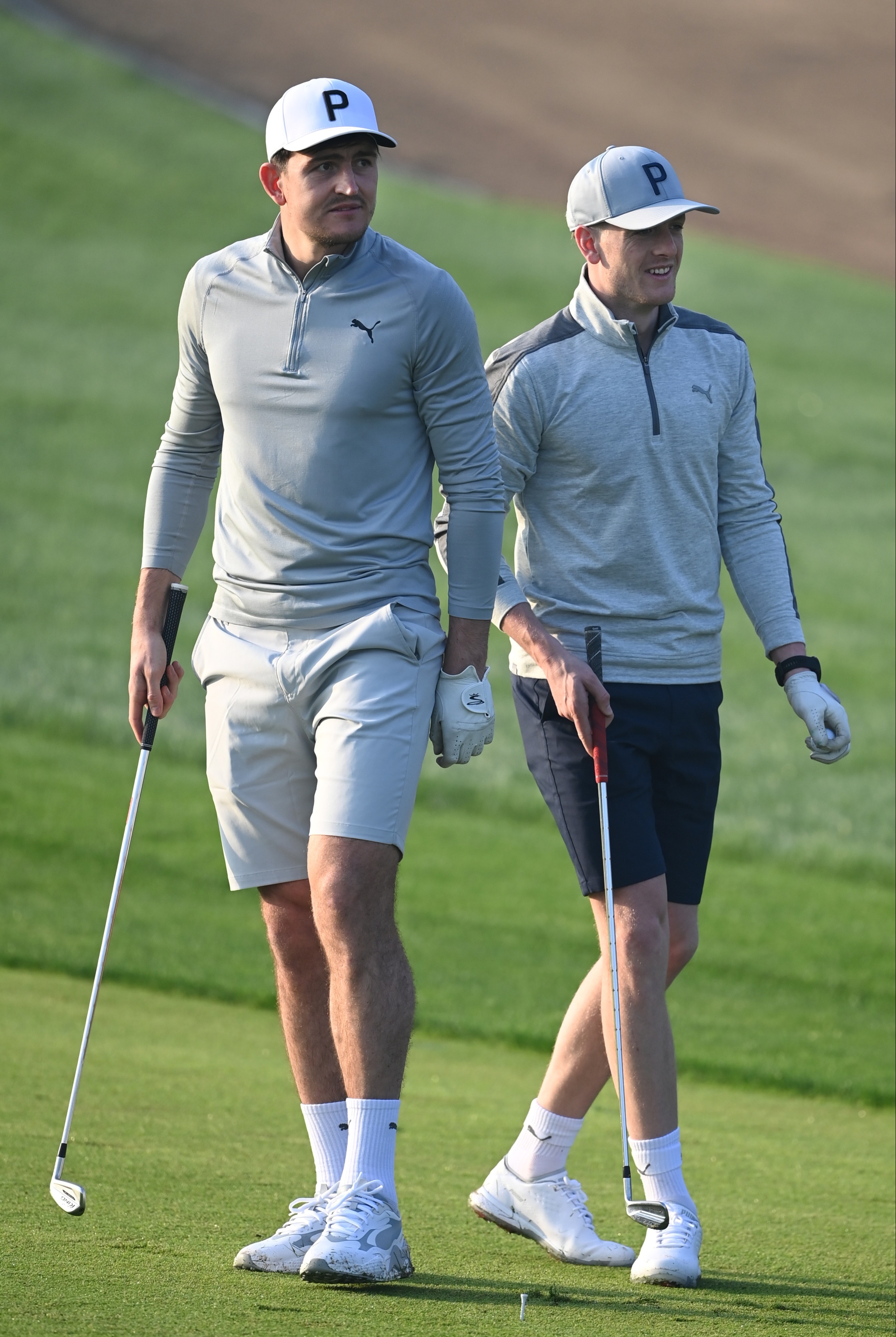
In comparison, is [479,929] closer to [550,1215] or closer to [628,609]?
[550,1215]

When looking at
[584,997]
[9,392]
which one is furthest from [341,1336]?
[9,392]

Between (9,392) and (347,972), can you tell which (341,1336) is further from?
(9,392)

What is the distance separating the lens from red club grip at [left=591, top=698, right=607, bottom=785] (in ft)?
12.6

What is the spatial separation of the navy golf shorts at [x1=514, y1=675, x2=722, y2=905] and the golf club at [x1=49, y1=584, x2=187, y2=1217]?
756 mm

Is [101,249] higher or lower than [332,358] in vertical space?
higher

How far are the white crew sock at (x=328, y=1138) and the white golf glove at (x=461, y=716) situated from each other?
2.42 feet

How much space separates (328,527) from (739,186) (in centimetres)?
3051

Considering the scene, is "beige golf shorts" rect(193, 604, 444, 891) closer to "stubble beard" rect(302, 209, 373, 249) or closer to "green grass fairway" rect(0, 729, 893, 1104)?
"stubble beard" rect(302, 209, 373, 249)

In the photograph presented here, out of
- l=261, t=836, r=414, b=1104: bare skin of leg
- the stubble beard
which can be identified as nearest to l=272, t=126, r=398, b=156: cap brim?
the stubble beard

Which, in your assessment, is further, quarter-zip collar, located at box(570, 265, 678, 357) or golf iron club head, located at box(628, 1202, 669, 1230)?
quarter-zip collar, located at box(570, 265, 678, 357)

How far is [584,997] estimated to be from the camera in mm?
4113

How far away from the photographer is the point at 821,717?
3996mm

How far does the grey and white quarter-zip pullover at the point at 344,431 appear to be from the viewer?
3549 millimetres

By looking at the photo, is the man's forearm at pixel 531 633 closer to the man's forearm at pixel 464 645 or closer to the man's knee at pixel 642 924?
the man's forearm at pixel 464 645
